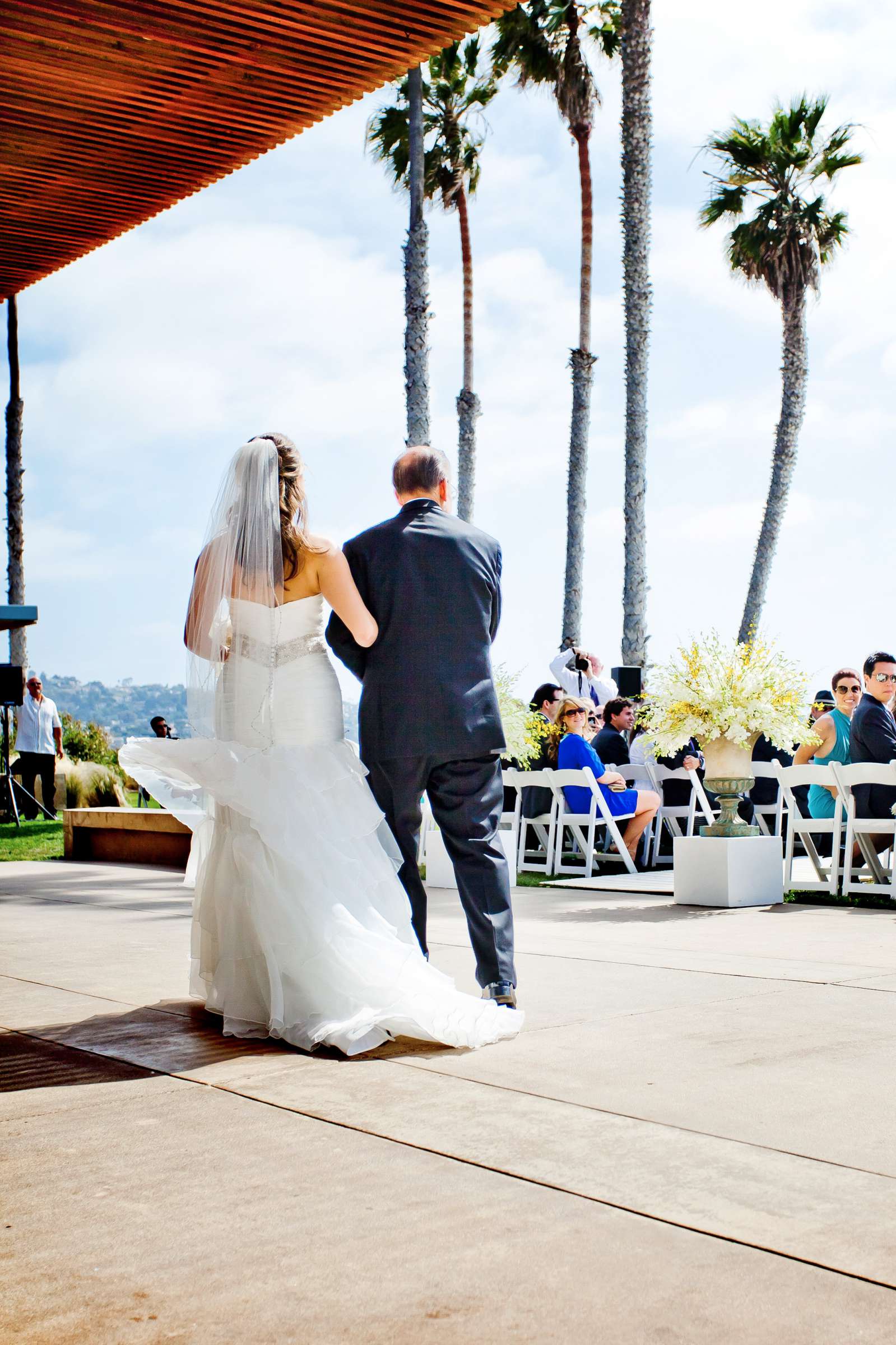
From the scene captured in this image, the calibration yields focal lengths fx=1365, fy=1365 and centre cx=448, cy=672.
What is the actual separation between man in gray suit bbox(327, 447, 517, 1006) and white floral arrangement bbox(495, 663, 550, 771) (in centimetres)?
480

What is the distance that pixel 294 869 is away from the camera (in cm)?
454

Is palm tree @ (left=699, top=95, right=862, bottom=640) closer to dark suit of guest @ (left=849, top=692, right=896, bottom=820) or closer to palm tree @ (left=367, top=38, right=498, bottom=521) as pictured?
palm tree @ (left=367, top=38, right=498, bottom=521)

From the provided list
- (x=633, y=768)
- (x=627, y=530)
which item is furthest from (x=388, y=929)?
(x=627, y=530)

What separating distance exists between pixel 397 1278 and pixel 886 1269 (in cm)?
86

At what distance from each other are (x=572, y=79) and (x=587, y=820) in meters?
18.5

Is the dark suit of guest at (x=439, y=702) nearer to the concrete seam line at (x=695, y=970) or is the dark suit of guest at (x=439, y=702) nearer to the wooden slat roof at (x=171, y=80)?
the concrete seam line at (x=695, y=970)

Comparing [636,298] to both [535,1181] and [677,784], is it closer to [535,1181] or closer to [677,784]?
[677,784]

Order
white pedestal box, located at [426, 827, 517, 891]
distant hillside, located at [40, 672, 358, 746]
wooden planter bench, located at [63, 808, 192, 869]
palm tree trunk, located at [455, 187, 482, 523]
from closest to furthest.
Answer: distant hillside, located at [40, 672, 358, 746], white pedestal box, located at [426, 827, 517, 891], wooden planter bench, located at [63, 808, 192, 869], palm tree trunk, located at [455, 187, 482, 523]

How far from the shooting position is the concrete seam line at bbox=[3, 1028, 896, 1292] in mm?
2428

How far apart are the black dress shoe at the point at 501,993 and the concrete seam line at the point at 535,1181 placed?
1.18 m

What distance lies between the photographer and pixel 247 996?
15.1 ft

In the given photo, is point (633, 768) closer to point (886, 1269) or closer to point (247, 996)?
point (247, 996)

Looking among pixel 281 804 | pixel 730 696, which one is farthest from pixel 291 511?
pixel 730 696

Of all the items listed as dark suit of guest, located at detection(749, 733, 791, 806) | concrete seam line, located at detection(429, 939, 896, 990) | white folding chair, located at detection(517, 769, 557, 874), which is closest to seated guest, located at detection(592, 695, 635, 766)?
white folding chair, located at detection(517, 769, 557, 874)
